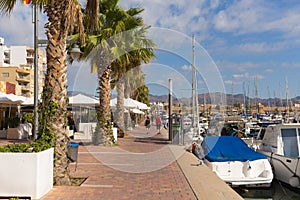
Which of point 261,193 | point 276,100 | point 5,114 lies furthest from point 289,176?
point 276,100

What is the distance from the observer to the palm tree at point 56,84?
831 cm

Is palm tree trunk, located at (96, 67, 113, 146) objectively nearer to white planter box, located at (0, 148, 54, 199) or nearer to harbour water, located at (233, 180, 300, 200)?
harbour water, located at (233, 180, 300, 200)

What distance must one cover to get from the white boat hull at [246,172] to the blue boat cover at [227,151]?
19 centimetres

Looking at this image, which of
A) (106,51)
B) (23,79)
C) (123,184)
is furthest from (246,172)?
(23,79)

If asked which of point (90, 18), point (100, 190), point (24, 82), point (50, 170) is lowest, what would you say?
point (100, 190)

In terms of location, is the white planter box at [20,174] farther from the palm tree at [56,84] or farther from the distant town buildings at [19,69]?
the distant town buildings at [19,69]

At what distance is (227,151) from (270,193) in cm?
189

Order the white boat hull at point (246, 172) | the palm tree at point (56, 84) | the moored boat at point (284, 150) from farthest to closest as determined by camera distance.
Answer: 1. the moored boat at point (284, 150)
2. the white boat hull at point (246, 172)
3. the palm tree at point (56, 84)

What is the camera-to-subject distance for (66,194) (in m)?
7.41

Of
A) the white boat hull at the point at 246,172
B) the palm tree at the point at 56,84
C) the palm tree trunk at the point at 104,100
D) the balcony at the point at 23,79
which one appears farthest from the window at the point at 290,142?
the balcony at the point at 23,79

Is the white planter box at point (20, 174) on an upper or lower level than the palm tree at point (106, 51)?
lower

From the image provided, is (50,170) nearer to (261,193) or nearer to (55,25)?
(55,25)

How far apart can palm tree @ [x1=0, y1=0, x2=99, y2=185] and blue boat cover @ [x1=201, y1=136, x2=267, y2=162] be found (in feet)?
17.0

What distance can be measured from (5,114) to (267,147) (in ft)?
69.4
